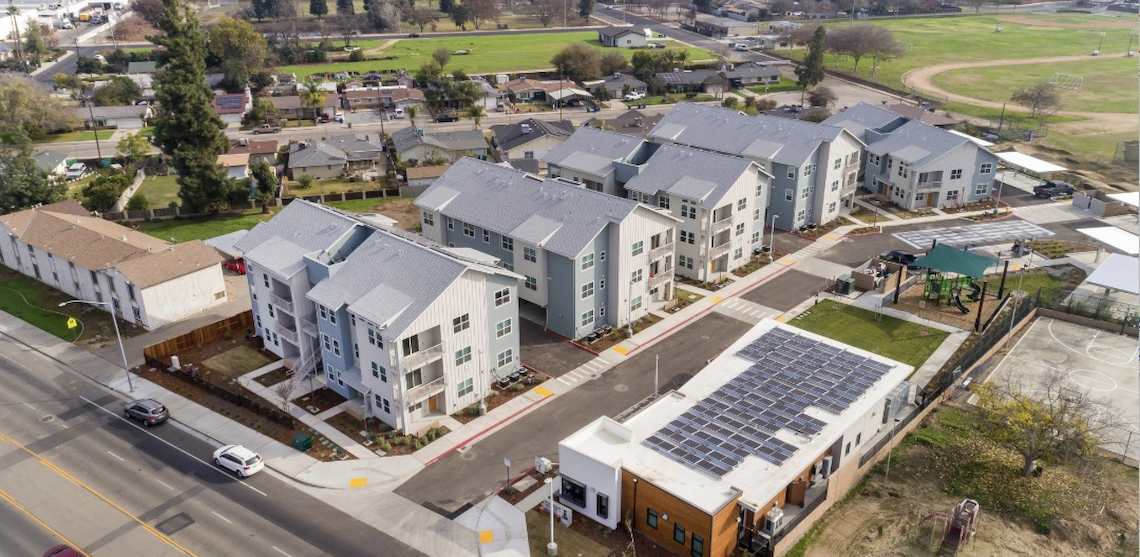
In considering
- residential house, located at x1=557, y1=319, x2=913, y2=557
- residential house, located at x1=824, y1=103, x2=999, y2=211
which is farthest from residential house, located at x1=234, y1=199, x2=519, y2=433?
residential house, located at x1=824, y1=103, x2=999, y2=211

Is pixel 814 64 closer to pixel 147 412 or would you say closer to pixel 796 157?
pixel 796 157


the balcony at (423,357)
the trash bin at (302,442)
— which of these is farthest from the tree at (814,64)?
the trash bin at (302,442)

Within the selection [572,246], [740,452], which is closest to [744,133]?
[572,246]

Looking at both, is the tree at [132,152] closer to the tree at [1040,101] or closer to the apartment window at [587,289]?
the apartment window at [587,289]

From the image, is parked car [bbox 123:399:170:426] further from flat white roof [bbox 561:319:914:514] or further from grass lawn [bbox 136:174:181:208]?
grass lawn [bbox 136:174:181:208]

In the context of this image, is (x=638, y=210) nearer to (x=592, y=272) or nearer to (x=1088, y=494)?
(x=592, y=272)

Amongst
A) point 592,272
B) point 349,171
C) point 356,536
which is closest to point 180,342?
point 356,536
